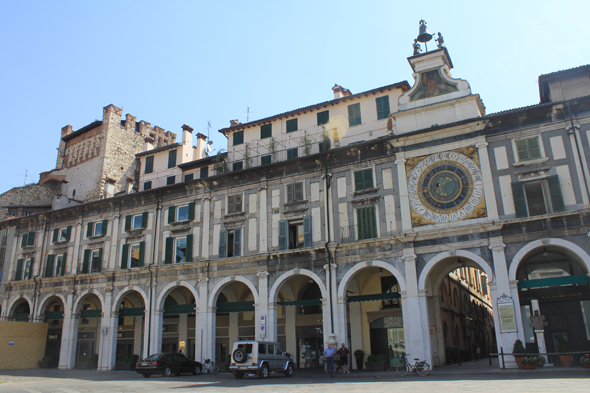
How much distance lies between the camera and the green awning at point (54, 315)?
39.4m

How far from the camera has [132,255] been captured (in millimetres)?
37031

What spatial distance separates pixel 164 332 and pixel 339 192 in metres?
18.7

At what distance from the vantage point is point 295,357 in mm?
33094

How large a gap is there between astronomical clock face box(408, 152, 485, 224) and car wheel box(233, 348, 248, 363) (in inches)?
472

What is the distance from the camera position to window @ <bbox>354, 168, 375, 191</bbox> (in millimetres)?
29625

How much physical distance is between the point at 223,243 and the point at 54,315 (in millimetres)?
17631

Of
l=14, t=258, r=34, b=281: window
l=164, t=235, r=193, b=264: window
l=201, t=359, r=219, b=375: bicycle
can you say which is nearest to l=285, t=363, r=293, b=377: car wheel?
l=201, t=359, r=219, b=375: bicycle

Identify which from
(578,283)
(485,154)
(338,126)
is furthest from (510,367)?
(338,126)

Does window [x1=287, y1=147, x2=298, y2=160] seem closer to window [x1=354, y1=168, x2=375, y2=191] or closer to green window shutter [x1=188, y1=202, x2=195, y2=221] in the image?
window [x1=354, y1=168, x2=375, y2=191]

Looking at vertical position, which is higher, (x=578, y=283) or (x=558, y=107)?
(x=558, y=107)

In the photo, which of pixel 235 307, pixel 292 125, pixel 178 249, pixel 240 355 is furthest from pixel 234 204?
pixel 240 355

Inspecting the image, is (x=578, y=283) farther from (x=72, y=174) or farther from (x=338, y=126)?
(x=72, y=174)

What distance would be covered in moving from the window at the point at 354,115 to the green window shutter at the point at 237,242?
11.0m

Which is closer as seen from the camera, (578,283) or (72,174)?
(578,283)
